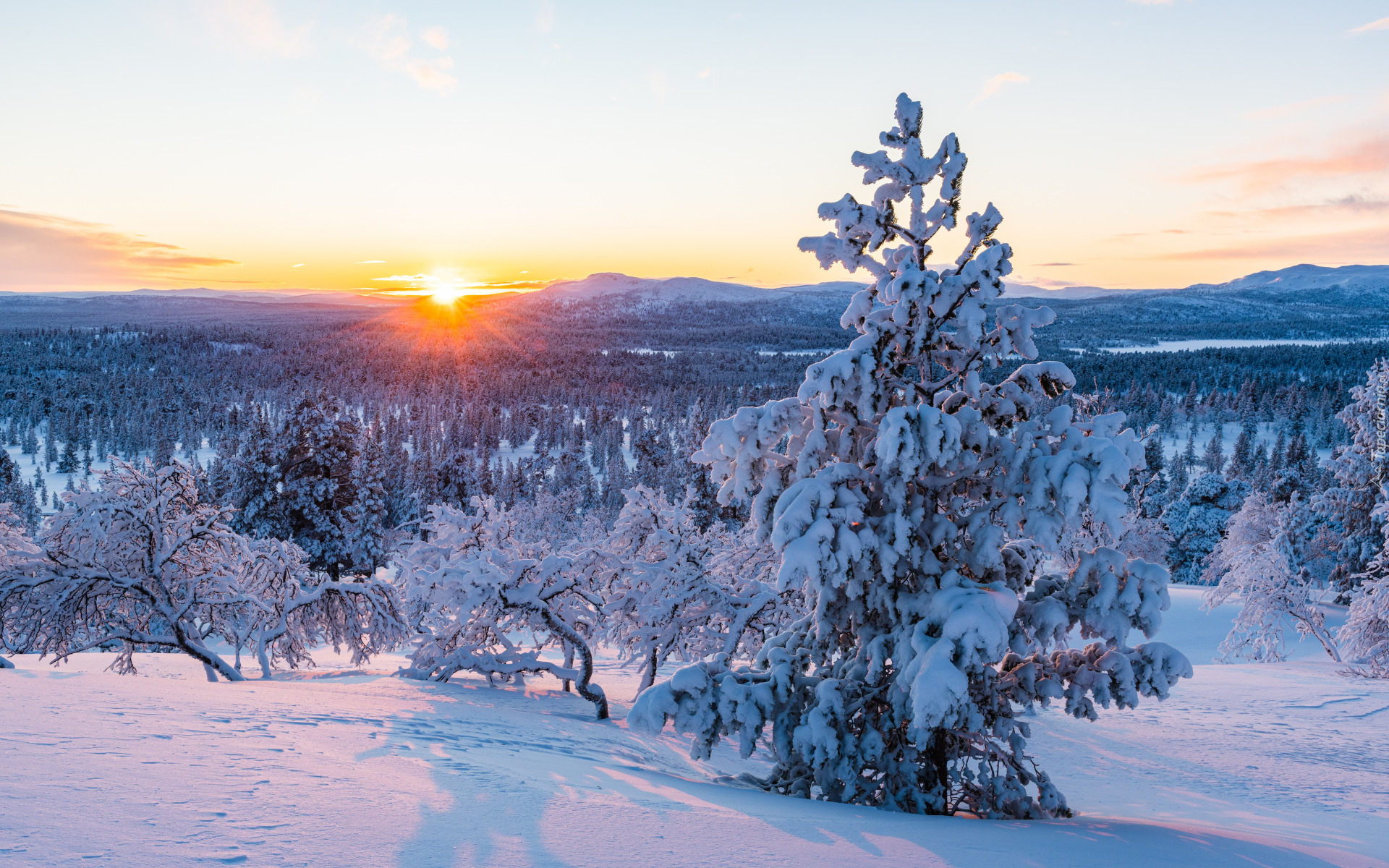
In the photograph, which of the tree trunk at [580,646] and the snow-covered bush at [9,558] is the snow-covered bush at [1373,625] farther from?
the snow-covered bush at [9,558]

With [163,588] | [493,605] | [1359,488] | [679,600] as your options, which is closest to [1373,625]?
[1359,488]

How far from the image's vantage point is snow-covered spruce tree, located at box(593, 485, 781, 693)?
15.8m

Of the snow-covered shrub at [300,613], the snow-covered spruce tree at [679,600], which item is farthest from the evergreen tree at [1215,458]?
the snow-covered shrub at [300,613]

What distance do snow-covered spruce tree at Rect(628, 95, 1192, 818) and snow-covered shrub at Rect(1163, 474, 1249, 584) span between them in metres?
53.6

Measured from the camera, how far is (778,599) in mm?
15703

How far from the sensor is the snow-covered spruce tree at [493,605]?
14867mm

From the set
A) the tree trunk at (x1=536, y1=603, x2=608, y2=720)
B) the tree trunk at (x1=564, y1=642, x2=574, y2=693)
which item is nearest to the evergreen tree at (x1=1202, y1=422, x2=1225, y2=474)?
the tree trunk at (x1=564, y1=642, x2=574, y2=693)

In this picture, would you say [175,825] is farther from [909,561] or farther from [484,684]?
[484,684]

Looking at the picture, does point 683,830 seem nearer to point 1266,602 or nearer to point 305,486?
point 1266,602

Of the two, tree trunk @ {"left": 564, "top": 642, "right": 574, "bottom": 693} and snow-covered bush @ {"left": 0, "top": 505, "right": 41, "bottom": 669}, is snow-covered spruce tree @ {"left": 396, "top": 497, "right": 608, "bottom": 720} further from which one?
snow-covered bush @ {"left": 0, "top": 505, "right": 41, "bottom": 669}

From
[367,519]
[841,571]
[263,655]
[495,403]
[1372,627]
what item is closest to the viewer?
[841,571]

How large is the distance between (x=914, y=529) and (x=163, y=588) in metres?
13.1

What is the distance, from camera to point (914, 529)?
26.3 ft

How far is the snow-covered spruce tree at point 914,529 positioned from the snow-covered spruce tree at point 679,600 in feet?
22.1
